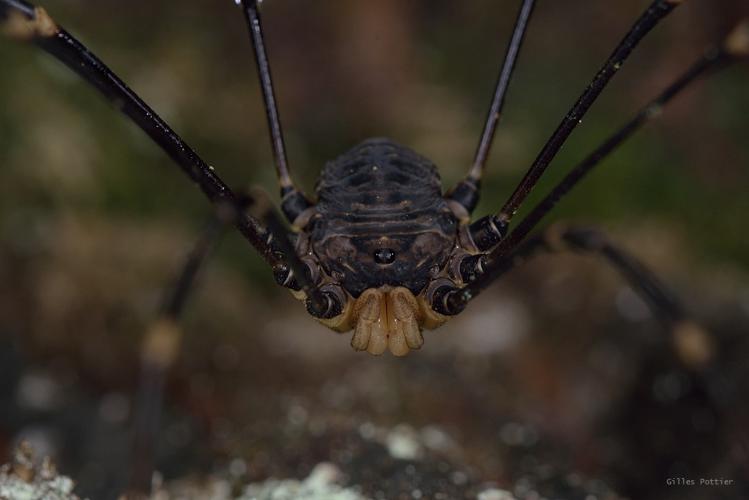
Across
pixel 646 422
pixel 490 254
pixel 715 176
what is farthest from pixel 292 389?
pixel 715 176

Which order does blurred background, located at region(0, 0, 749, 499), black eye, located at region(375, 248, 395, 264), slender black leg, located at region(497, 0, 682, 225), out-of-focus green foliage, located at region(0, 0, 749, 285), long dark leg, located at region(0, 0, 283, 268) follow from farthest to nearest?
out-of-focus green foliage, located at region(0, 0, 749, 285) → blurred background, located at region(0, 0, 749, 499) → black eye, located at region(375, 248, 395, 264) → slender black leg, located at region(497, 0, 682, 225) → long dark leg, located at region(0, 0, 283, 268)

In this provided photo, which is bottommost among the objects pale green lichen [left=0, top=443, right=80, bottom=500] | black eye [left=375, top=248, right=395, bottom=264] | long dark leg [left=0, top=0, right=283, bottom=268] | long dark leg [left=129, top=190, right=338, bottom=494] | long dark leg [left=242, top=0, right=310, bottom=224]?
pale green lichen [left=0, top=443, right=80, bottom=500]

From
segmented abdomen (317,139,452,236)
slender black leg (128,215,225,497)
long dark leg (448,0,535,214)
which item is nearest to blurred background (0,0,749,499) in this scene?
slender black leg (128,215,225,497)

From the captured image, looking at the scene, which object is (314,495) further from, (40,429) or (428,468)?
(40,429)

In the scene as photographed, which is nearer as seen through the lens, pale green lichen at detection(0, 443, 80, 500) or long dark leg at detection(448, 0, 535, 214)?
pale green lichen at detection(0, 443, 80, 500)

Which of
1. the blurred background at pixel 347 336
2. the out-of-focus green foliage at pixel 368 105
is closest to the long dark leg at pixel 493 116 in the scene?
the blurred background at pixel 347 336

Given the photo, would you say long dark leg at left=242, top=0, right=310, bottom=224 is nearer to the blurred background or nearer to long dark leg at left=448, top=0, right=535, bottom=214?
long dark leg at left=448, top=0, right=535, bottom=214

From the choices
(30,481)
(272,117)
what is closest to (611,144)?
(272,117)

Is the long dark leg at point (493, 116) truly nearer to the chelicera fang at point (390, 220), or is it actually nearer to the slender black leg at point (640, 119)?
the chelicera fang at point (390, 220)
